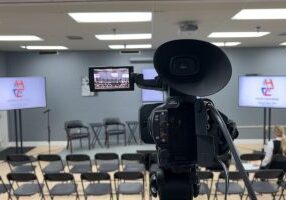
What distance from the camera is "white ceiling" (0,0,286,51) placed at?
11.1 ft

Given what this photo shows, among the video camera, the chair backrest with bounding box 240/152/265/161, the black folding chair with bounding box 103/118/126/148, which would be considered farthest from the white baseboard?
the video camera

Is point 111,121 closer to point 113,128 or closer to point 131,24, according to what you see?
point 113,128

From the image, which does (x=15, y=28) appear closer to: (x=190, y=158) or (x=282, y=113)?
(x=190, y=158)

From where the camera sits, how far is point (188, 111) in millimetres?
1309

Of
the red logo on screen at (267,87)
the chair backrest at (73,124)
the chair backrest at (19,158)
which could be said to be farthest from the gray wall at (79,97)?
the chair backrest at (19,158)

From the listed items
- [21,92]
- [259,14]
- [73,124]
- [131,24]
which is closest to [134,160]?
[131,24]

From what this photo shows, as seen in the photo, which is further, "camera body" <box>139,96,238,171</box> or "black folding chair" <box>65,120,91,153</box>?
"black folding chair" <box>65,120,91,153</box>

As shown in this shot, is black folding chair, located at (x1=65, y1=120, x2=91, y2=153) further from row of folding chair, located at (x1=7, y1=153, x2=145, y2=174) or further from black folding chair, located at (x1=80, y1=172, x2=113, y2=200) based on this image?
black folding chair, located at (x1=80, y1=172, x2=113, y2=200)

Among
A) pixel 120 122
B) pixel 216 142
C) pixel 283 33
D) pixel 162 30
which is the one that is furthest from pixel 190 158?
pixel 120 122

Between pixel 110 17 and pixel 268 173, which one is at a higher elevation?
pixel 110 17

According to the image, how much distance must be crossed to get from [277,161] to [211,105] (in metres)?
4.63

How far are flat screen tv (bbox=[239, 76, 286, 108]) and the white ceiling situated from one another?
1.00 meters

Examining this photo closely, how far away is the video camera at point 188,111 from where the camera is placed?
125 cm

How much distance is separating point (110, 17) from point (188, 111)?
10.9ft
